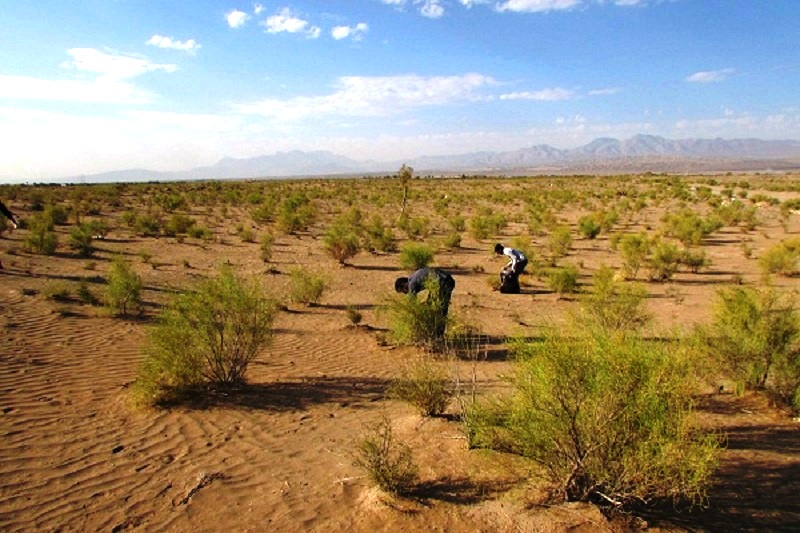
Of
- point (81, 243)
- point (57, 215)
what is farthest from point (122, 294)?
point (57, 215)

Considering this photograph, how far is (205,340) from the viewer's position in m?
7.43

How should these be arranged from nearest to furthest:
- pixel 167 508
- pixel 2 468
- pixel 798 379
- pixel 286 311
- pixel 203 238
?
pixel 167 508
pixel 2 468
pixel 798 379
pixel 286 311
pixel 203 238

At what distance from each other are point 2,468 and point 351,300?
8.80 metres

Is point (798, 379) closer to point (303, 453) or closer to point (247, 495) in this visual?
point (303, 453)

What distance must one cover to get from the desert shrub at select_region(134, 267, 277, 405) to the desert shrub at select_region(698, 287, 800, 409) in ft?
21.6

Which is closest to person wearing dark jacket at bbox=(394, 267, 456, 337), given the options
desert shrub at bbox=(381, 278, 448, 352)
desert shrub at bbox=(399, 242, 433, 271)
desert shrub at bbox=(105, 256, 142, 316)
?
desert shrub at bbox=(381, 278, 448, 352)

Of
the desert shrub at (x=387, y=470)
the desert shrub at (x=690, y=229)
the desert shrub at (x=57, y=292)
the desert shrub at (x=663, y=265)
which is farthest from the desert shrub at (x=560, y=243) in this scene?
the desert shrub at (x=387, y=470)

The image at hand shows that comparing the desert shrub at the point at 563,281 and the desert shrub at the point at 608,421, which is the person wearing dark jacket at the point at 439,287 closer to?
the desert shrub at the point at 608,421

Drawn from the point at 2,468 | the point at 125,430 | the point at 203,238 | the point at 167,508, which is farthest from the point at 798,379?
the point at 203,238

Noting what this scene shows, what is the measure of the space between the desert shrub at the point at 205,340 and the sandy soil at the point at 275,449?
35 centimetres

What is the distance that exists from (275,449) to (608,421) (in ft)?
12.2

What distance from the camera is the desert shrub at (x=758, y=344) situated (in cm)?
692

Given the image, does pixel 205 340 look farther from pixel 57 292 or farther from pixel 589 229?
pixel 589 229

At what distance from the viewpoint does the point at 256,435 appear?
637 cm
